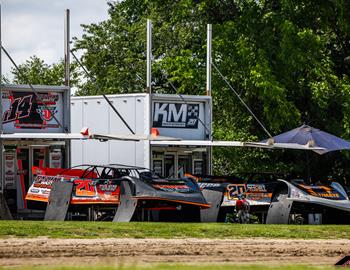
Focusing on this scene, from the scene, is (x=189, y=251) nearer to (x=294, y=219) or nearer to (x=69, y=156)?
(x=294, y=219)

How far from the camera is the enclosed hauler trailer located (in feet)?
111

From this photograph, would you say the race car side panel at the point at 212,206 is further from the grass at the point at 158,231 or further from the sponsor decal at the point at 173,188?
the grass at the point at 158,231

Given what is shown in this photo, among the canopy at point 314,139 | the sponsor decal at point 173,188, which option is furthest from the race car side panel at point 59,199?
the canopy at point 314,139

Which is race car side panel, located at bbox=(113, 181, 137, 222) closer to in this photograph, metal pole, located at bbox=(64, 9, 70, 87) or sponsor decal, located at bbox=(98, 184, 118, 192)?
sponsor decal, located at bbox=(98, 184, 118, 192)

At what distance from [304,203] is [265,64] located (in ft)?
47.1

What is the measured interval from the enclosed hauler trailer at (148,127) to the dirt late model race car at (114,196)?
16.7ft

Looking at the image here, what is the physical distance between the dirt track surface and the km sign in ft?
41.2

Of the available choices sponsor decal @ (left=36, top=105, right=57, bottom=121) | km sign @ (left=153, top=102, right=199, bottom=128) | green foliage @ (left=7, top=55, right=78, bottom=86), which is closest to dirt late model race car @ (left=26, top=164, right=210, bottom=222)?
sponsor decal @ (left=36, top=105, right=57, bottom=121)

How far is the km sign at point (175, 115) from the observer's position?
34.2 metres

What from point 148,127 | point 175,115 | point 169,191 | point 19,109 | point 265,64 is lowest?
point 169,191

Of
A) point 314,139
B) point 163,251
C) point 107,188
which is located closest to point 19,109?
point 107,188

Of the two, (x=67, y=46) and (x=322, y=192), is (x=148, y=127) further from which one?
(x=322, y=192)

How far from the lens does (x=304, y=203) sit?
92.6 ft

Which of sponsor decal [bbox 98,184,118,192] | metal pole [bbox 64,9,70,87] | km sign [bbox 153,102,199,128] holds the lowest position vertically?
sponsor decal [bbox 98,184,118,192]
